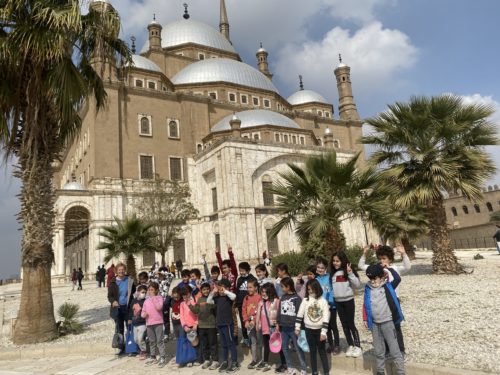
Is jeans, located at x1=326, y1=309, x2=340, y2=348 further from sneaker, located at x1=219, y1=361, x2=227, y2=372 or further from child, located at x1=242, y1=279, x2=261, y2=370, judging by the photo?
sneaker, located at x1=219, y1=361, x2=227, y2=372

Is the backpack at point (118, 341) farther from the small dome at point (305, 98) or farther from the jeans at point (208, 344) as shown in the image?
the small dome at point (305, 98)

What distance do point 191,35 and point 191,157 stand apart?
19527 millimetres

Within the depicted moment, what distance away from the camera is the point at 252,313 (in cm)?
550

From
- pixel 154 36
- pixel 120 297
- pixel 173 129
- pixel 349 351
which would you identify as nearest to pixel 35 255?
pixel 120 297

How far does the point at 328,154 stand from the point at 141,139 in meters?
24.2

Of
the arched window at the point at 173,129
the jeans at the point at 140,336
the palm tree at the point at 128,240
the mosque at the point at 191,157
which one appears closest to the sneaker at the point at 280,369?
the jeans at the point at 140,336

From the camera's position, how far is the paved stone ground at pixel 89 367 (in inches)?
227

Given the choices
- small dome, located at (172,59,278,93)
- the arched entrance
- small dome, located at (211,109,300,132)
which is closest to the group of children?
the arched entrance

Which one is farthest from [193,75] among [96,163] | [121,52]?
[121,52]

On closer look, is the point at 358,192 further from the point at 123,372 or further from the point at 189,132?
the point at 189,132

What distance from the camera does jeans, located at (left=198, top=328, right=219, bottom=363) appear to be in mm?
Result: 5793

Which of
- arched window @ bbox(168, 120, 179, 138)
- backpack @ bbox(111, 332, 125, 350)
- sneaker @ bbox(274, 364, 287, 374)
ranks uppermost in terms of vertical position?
arched window @ bbox(168, 120, 179, 138)

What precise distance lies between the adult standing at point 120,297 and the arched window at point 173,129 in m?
26.7

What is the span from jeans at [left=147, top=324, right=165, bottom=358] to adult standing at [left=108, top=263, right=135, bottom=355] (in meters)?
0.87
